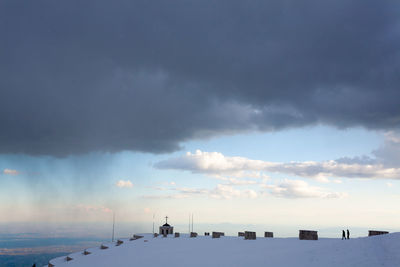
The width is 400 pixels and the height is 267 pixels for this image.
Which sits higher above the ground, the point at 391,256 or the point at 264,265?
the point at 391,256

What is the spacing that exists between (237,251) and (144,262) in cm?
1574

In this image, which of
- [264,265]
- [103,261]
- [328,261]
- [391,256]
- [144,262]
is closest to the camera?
[391,256]

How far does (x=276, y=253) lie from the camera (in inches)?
1564

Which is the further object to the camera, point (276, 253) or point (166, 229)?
point (166, 229)

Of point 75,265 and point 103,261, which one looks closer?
point 103,261

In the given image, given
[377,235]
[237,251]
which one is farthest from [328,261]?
[237,251]

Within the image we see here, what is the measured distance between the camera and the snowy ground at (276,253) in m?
31.8

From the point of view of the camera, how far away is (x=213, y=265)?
136 ft

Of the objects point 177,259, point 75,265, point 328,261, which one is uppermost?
point 328,261

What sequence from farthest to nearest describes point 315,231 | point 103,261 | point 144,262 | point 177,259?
point 103,261, point 144,262, point 177,259, point 315,231

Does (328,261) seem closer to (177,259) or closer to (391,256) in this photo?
(391,256)

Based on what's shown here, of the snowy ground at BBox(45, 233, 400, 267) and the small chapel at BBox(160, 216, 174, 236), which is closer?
the snowy ground at BBox(45, 233, 400, 267)

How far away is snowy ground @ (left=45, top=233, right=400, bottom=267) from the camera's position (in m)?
31.8

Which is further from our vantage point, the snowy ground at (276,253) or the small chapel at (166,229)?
the small chapel at (166,229)
